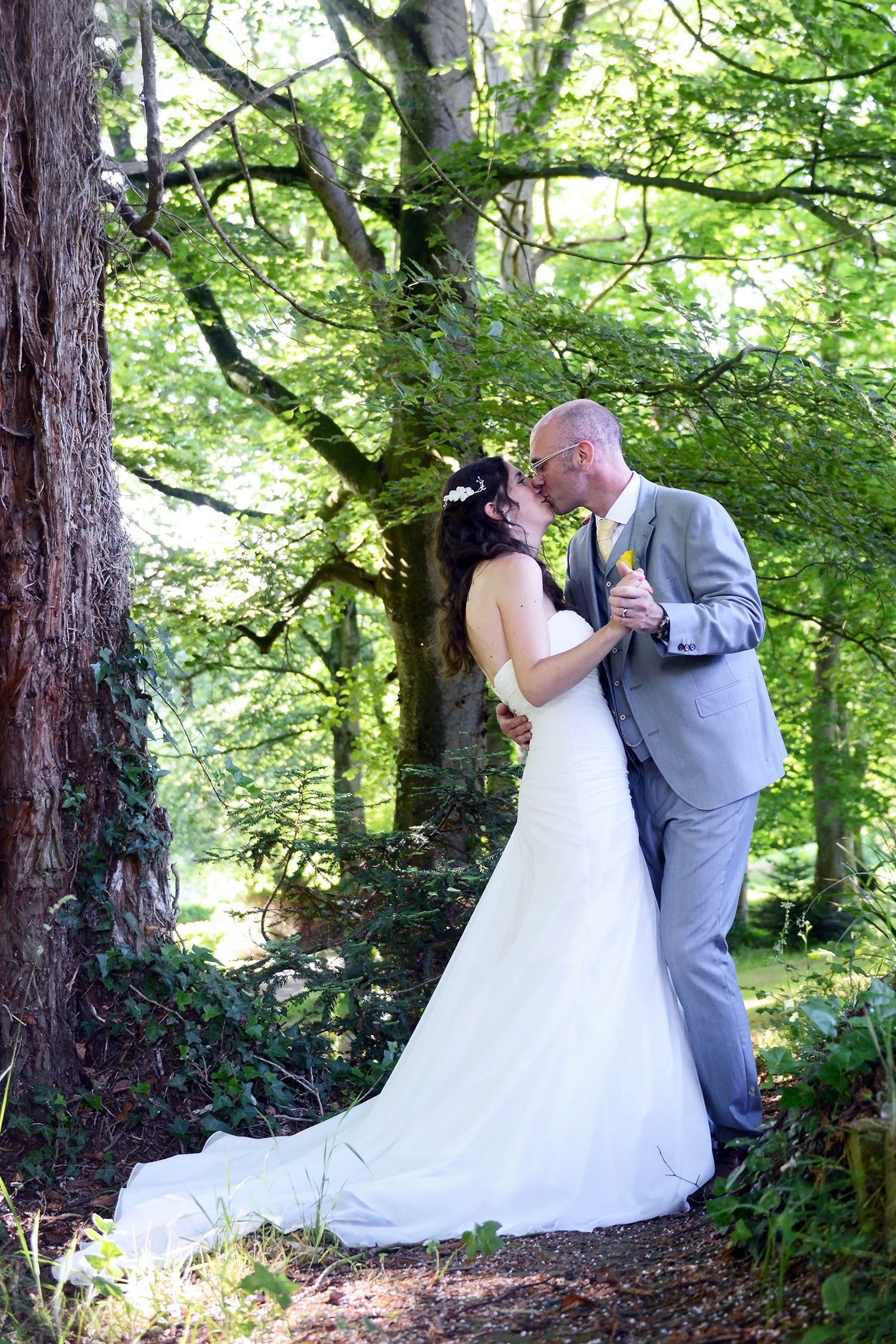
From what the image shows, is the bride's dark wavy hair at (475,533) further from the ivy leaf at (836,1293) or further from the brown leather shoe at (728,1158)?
the ivy leaf at (836,1293)

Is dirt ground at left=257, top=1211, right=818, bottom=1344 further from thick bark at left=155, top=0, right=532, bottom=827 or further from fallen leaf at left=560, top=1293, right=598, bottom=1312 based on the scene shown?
thick bark at left=155, top=0, right=532, bottom=827

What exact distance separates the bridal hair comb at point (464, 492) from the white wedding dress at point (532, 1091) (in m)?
0.60

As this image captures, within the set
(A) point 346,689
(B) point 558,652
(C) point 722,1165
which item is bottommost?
(C) point 722,1165

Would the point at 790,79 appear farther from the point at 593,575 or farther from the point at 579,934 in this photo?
the point at 579,934

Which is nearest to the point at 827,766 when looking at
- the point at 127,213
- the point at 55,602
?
the point at 127,213

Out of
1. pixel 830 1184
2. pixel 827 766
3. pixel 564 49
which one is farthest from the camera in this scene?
pixel 827 766

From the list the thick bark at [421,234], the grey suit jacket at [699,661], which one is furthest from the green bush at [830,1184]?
the thick bark at [421,234]

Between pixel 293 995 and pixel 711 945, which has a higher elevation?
pixel 711 945

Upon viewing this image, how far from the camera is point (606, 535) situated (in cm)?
416

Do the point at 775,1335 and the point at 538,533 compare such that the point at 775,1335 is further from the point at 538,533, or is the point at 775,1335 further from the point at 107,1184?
the point at 538,533

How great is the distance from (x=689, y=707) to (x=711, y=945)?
2.60ft

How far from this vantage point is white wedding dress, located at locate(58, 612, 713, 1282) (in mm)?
3363

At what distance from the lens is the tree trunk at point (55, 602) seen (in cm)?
410

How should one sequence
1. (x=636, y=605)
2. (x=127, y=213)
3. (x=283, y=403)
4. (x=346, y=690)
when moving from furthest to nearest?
(x=346, y=690) < (x=283, y=403) < (x=127, y=213) < (x=636, y=605)
